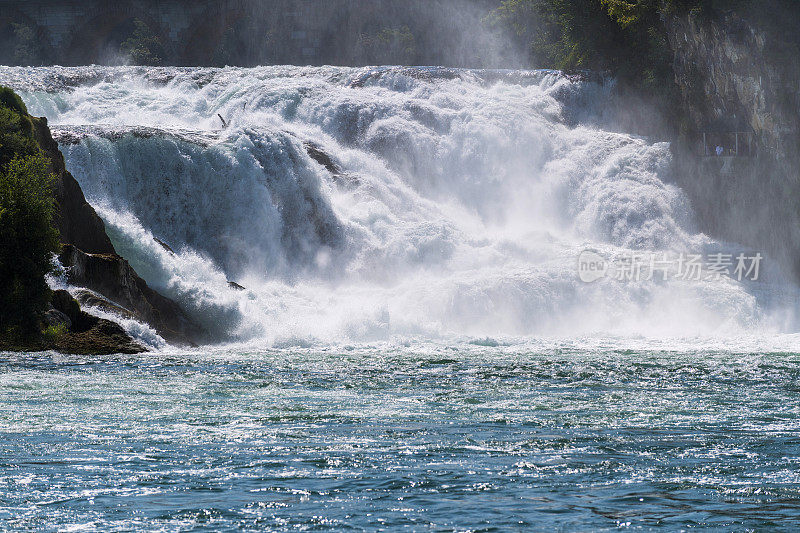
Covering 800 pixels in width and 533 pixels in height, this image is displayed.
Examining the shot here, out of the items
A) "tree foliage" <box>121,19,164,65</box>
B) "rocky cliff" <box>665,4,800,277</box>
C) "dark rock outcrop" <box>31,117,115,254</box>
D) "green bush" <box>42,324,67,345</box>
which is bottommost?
"green bush" <box>42,324,67,345</box>

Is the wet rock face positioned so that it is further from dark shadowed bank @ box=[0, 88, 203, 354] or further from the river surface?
dark shadowed bank @ box=[0, 88, 203, 354]

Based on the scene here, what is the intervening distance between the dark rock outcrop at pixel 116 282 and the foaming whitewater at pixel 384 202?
163cm

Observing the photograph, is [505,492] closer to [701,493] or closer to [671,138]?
[701,493]

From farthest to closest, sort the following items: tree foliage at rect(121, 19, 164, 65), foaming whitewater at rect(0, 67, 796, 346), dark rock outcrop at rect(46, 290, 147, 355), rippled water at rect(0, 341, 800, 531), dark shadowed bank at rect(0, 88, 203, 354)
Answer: tree foliage at rect(121, 19, 164, 65)
foaming whitewater at rect(0, 67, 796, 346)
dark shadowed bank at rect(0, 88, 203, 354)
dark rock outcrop at rect(46, 290, 147, 355)
rippled water at rect(0, 341, 800, 531)

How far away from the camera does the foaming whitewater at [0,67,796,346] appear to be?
29.5m

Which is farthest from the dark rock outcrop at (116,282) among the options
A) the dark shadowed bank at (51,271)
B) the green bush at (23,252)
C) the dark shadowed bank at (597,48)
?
the dark shadowed bank at (597,48)

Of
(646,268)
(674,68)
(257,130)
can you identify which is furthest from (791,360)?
(674,68)

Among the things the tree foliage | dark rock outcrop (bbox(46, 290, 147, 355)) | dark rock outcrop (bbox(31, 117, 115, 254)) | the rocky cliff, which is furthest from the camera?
the tree foliage

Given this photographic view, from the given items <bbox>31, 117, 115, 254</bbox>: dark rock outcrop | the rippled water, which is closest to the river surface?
the rippled water

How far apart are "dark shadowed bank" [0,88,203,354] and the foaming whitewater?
66.9 inches

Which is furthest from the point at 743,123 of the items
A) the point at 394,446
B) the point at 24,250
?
the point at 394,446

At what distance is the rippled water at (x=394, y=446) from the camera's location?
9062mm

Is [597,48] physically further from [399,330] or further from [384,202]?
[399,330]

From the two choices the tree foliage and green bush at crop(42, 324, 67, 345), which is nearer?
green bush at crop(42, 324, 67, 345)
